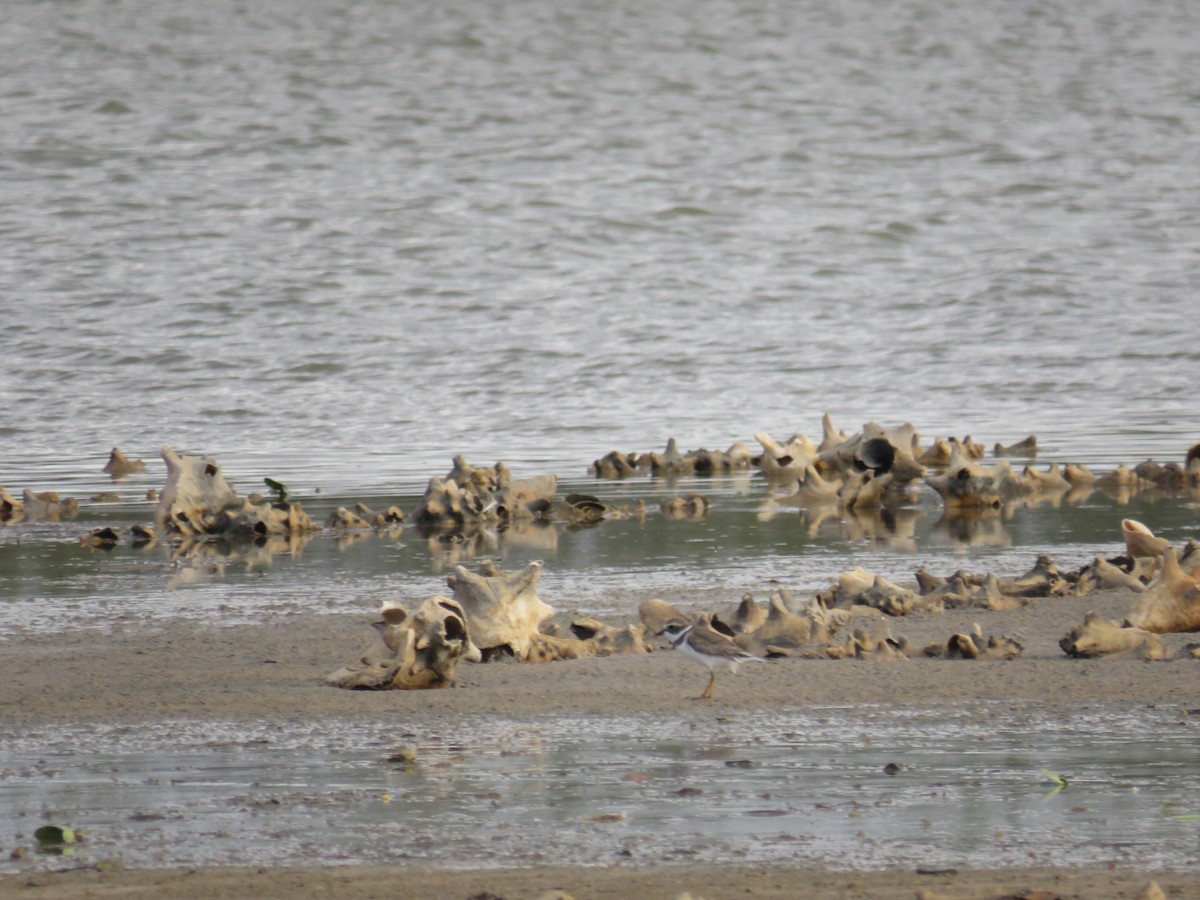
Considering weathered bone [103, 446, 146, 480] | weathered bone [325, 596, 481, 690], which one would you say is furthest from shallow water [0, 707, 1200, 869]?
weathered bone [103, 446, 146, 480]

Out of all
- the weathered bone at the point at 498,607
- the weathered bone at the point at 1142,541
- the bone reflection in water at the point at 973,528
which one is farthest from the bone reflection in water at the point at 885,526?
the weathered bone at the point at 498,607

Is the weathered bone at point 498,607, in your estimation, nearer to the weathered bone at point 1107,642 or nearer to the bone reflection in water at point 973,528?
the weathered bone at point 1107,642

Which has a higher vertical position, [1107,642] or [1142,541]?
[1142,541]

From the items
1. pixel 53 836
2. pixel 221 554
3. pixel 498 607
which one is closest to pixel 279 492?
pixel 221 554

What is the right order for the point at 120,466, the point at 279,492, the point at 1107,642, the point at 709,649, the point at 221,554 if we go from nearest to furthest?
the point at 709,649 < the point at 1107,642 < the point at 221,554 < the point at 279,492 < the point at 120,466

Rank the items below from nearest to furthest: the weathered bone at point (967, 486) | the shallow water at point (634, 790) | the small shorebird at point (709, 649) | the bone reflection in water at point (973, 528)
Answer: the shallow water at point (634, 790), the small shorebird at point (709, 649), the bone reflection in water at point (973, 528), the weathered bone at point (967, 486)

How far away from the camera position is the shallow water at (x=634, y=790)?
4.77 meters

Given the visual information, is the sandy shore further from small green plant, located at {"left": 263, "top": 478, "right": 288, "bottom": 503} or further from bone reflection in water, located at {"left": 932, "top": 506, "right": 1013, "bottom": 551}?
small green plant, located at {"left": 263, "top": 478, "right": 288, "bottom": 503}

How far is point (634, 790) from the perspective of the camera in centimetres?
532

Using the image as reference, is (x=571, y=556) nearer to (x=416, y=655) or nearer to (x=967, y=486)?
(x=967, y=486)

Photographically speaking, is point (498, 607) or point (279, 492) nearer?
point (498, 607)

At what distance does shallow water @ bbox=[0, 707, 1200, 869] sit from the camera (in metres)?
4.77

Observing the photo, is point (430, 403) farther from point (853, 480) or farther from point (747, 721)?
point (747, 721)

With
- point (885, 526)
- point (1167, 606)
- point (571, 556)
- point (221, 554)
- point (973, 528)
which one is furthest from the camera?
point (885, 526)
